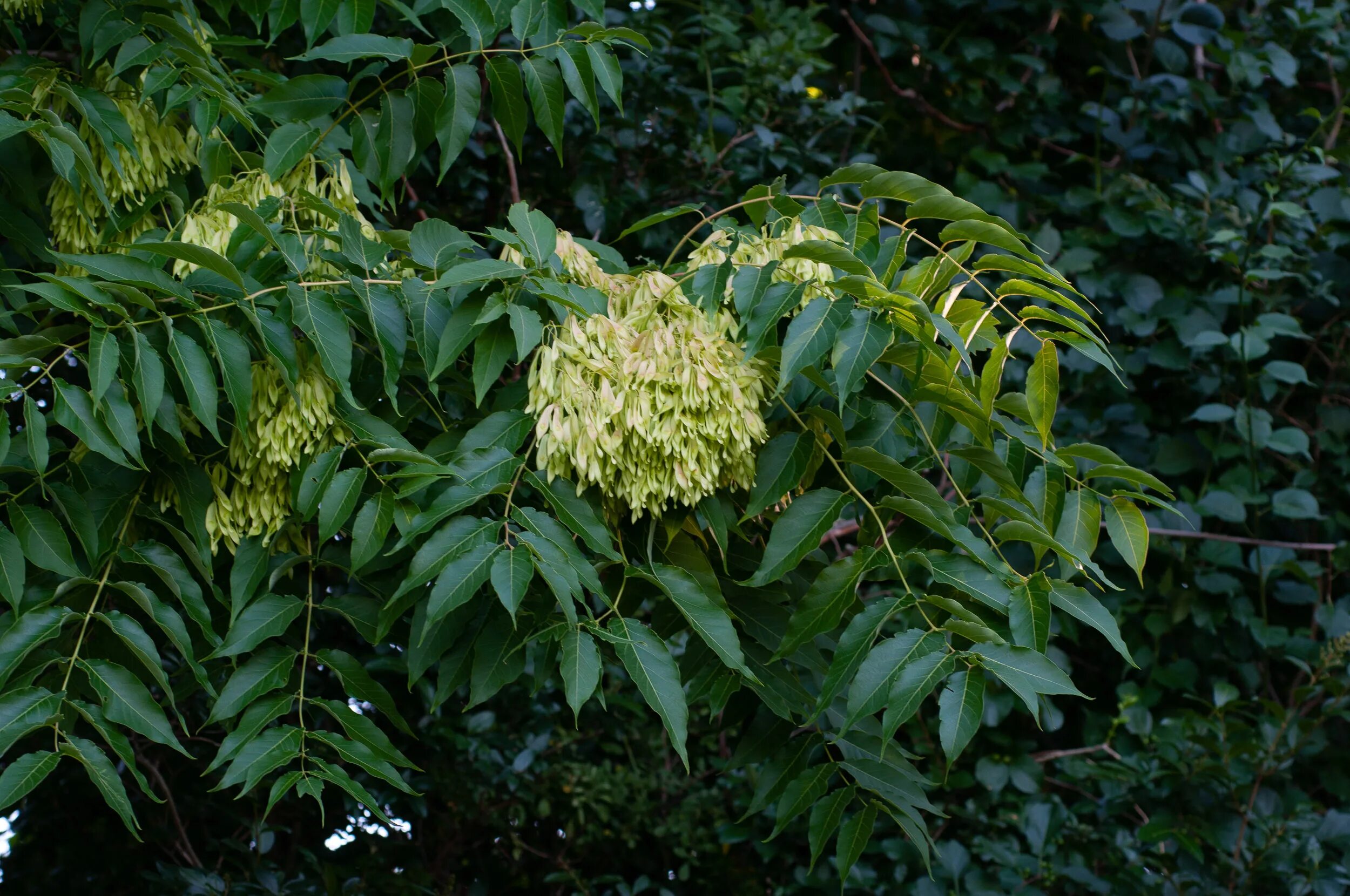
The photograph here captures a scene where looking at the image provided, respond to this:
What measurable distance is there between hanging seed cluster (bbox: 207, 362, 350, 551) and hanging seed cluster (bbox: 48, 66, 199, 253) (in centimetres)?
33

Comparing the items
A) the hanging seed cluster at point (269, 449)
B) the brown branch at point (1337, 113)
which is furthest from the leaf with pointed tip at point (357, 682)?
the brown branch at point (1337, 113)

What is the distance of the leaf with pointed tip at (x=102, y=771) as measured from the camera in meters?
1.06

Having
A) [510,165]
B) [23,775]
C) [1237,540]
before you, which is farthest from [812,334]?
[1237,540]

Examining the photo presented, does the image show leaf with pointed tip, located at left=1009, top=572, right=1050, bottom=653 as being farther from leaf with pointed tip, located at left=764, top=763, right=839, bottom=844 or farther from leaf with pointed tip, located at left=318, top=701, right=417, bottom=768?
leaf with pointed tip, located at left=318, top=701, right=417, bottom=768

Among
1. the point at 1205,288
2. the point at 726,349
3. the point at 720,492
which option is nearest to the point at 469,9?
the point at 726,349

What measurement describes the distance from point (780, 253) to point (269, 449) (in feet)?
1.88

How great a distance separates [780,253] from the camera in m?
1.26

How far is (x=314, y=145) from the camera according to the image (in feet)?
4.54

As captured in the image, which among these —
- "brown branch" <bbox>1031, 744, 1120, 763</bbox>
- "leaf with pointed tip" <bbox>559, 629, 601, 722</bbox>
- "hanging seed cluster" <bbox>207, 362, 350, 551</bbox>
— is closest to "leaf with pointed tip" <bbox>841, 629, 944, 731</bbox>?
"leaf with pointed tip" <bbox>559, 629, 601, 722</bbox>

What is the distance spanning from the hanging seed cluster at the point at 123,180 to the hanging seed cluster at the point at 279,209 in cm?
7

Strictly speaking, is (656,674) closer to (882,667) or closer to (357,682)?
(882,667)

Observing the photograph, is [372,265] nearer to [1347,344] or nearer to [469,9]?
[469,9]

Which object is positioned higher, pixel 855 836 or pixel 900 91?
pixel 900 91

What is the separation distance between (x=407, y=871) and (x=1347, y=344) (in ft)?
8.79
